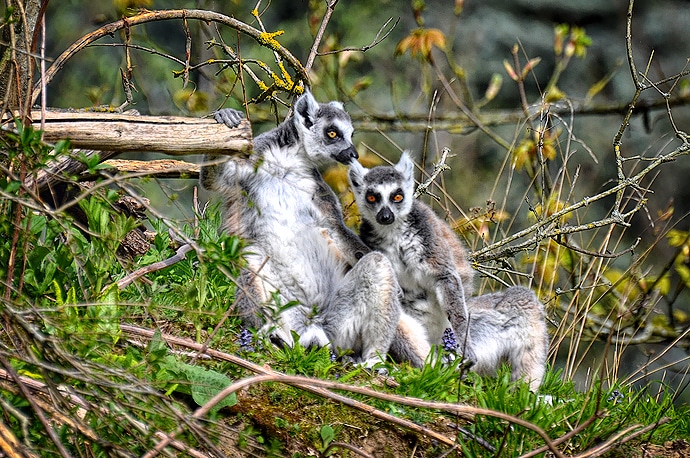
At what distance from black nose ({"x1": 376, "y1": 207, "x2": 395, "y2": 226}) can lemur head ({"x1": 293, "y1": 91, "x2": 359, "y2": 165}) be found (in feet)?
1.57

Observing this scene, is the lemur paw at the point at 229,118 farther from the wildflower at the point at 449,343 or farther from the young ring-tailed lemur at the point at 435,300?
the wildflower at the point at 449,343

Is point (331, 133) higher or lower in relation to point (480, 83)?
lower

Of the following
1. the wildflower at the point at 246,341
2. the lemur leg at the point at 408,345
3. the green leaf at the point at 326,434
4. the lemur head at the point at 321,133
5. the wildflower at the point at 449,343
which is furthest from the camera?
the lemur head at the point at 321,133

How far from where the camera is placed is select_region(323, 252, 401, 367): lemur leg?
4887 mm

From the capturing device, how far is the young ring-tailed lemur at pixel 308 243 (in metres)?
4.91

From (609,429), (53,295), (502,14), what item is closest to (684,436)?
(609,429)

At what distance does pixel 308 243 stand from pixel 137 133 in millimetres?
1857

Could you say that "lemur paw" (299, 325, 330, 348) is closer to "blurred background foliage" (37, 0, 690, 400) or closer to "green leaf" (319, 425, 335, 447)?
"green leaf" (319, 425, 335, 447)

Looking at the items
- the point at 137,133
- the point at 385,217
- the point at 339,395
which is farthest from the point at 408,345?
the point at 137,133

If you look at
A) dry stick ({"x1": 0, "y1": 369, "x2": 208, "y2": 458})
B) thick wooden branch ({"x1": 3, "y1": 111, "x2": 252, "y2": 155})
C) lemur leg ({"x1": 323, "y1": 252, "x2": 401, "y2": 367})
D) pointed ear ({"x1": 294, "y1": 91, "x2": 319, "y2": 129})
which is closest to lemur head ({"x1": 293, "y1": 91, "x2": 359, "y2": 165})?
pointed ear ({"x1": 294, "y1": 91, "x2": 319, "y2": 129})

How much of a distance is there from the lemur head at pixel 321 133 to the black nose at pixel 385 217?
478 mm

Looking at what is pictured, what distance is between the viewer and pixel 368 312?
4910 millimetres

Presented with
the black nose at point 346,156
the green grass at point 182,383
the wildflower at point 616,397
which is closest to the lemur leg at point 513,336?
the green grass at point 182,383

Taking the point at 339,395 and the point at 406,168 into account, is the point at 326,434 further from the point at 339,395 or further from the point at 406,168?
the point at 406,168
